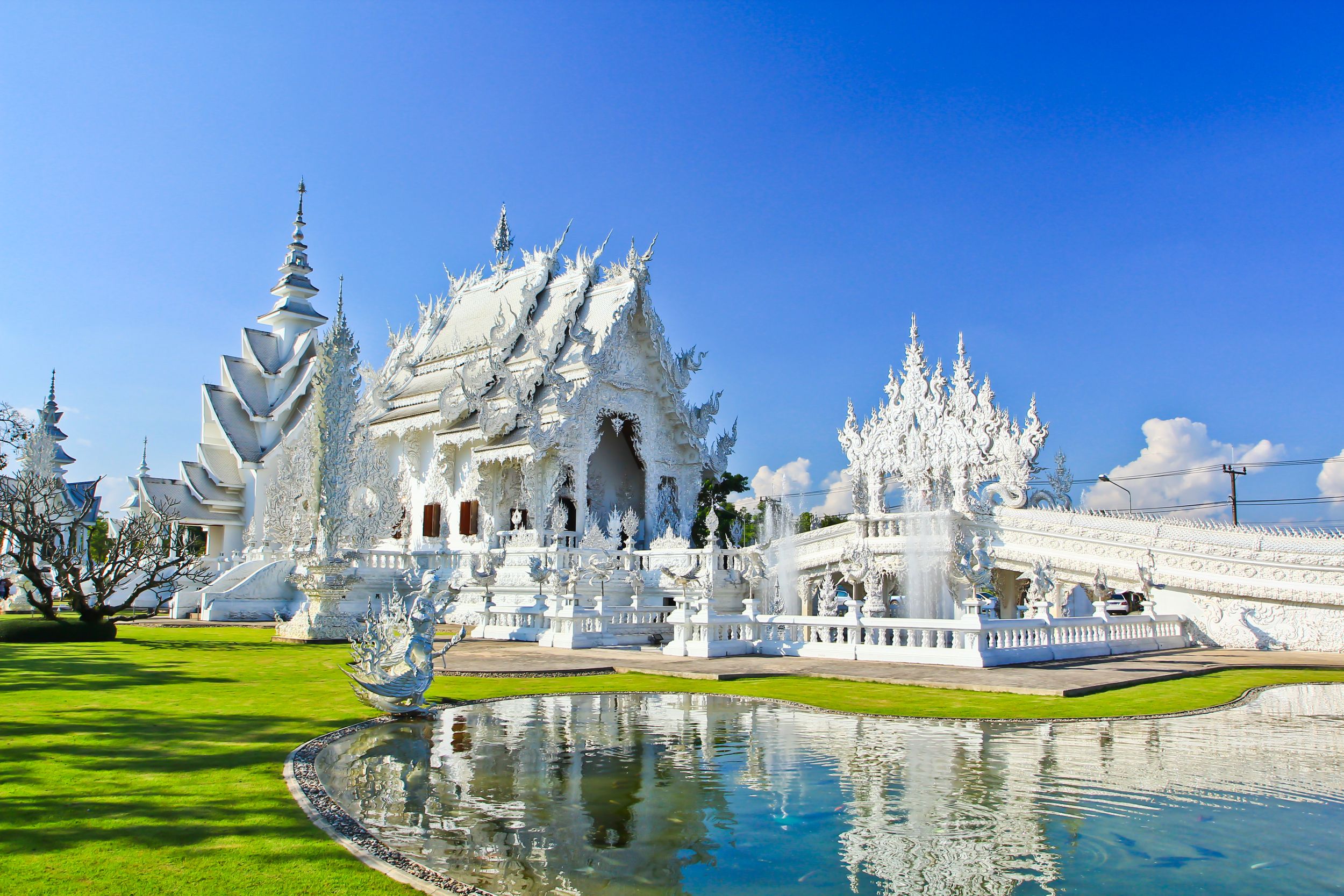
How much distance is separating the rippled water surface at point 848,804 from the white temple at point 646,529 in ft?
15.1

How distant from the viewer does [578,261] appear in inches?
1055

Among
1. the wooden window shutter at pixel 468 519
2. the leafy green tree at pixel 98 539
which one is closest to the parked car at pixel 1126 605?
the wooden window shutter at pixel 468 519

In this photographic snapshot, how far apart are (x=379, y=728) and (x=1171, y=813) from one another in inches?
227

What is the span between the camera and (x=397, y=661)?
26.9 ft

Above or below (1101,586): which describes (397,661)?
below

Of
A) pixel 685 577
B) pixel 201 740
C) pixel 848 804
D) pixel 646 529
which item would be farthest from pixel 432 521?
pixel 848 804

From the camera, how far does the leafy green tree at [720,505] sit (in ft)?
92.6

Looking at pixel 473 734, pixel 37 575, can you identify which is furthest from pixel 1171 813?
pixel 37 575

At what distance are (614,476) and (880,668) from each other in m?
15.4

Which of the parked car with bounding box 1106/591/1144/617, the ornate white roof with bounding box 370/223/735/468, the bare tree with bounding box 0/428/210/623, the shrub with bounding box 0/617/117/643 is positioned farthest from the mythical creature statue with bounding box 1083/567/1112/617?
the shrub with bounding box 0/617/117/643

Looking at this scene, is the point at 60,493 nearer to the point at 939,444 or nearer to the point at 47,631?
the point at 47,631

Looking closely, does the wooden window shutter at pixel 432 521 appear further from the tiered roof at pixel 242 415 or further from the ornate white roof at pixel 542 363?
the tiered roof at pixel 242 415

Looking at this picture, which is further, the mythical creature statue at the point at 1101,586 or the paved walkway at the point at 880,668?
the mythical creature statue at the point at 1101,586

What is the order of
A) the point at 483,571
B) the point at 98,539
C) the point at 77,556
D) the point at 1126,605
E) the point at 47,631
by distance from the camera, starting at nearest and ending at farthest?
the point at 47,631 < the point at 77,556 < the point at 483,571 < the point at 1126,605 < the point at 98,539
